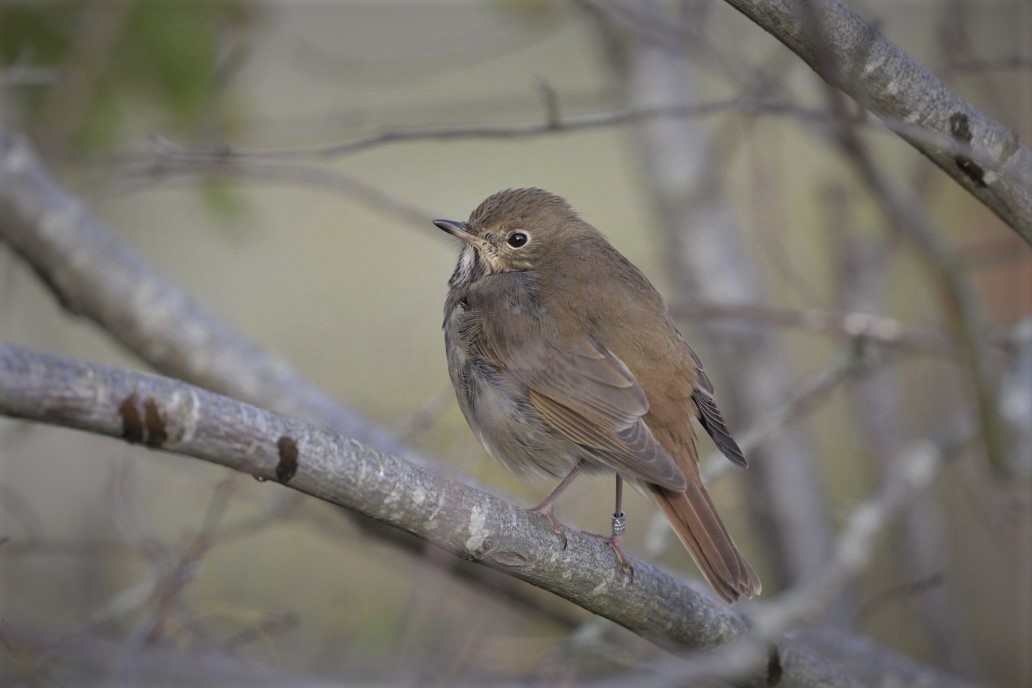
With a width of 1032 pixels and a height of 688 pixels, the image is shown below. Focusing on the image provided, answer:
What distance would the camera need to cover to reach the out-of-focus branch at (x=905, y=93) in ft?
7.58

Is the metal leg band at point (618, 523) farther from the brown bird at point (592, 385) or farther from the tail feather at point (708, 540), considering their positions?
the tail feather at point (708, 540)

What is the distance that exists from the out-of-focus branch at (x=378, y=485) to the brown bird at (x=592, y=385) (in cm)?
32

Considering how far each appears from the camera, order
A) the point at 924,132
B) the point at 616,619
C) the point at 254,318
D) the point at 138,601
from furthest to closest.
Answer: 1. the point at 254,318
2. the point at 138,601
3. the point at 616,619
4. the point at 924,132

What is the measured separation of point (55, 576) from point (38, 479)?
3.23ft

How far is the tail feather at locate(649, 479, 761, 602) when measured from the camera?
305 centimetres

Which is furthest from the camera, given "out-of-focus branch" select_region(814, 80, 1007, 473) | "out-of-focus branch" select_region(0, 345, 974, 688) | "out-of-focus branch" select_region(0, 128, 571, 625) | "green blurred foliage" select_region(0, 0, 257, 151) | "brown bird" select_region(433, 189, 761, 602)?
"green blurred foliage" select_region(0, 0, 257, 151)

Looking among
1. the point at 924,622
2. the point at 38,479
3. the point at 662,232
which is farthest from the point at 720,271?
the point at 38,479

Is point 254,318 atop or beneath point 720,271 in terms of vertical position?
beneath

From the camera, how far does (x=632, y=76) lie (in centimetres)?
554

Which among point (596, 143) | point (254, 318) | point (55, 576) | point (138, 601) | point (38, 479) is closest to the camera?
point (138, 601)

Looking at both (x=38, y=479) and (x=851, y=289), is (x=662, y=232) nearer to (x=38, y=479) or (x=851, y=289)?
(x=851, y=289)

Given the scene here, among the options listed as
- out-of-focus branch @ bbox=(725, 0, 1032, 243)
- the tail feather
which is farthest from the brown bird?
out-of-focus branch @ bbox=(725, 0, 1032, 243)

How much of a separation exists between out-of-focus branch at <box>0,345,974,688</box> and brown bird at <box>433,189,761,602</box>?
0.32 m

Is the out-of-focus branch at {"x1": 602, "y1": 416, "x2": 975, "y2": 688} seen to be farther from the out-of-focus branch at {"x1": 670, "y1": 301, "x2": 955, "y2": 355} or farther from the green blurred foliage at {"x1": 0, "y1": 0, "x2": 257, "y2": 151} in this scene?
the green blurred foliage at {"x1": 0, "y1": 0, "x2": 257, "y2": 151}
